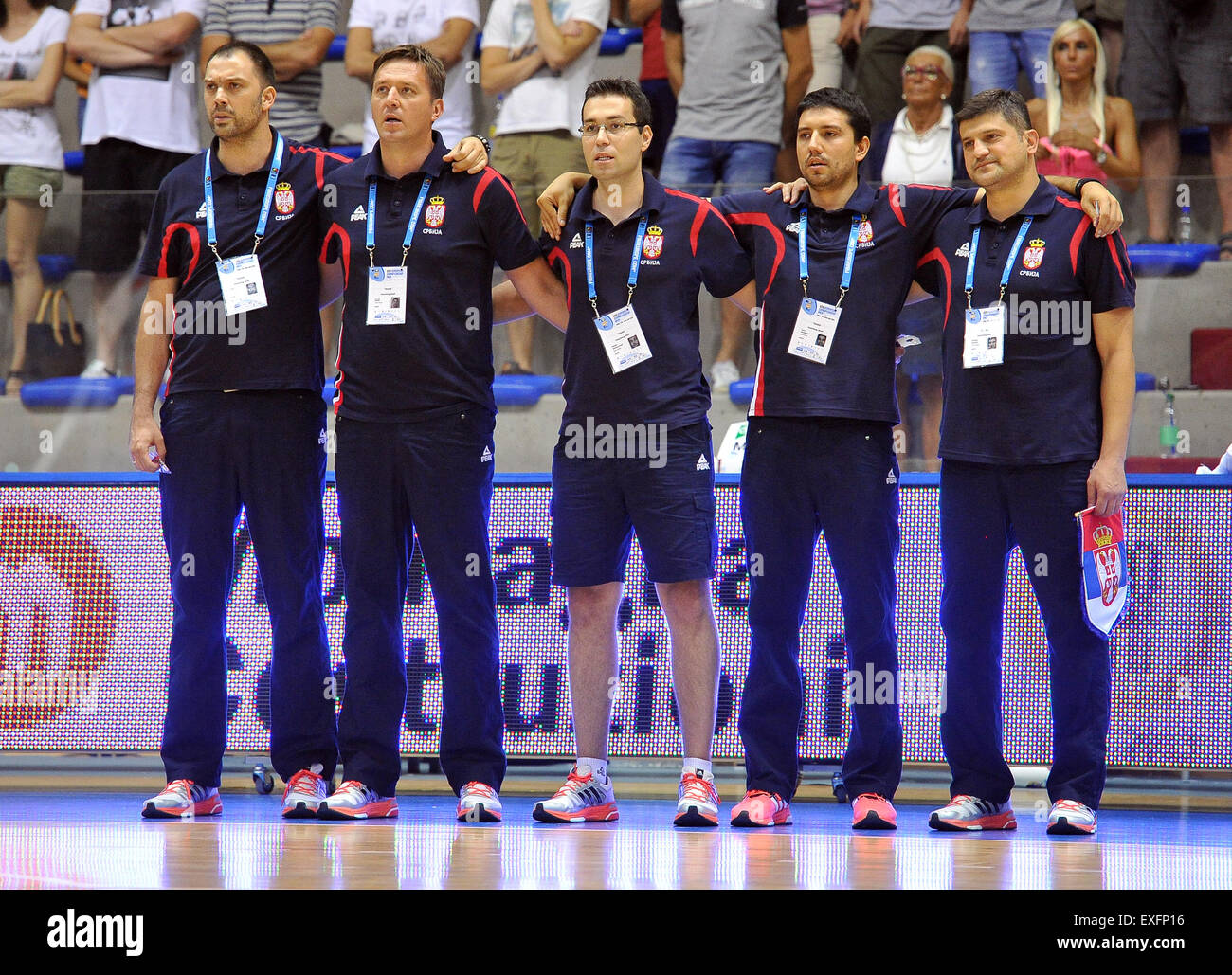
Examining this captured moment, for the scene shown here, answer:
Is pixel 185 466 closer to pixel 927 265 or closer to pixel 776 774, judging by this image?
pixel 776 774

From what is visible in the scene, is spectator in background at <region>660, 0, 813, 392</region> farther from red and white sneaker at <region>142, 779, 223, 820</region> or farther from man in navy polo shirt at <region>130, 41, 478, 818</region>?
red and white sneaker at <region>142, 779, 223, 820</region>

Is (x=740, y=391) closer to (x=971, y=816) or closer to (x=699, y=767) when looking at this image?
(x=699, y=767)

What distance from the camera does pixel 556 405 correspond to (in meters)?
5.98

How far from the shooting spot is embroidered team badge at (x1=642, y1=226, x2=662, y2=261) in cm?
470

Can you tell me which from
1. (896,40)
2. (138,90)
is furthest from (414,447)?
(896,40)

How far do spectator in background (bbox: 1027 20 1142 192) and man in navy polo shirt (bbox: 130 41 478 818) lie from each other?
13.1 ft

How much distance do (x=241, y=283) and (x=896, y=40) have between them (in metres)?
4.38

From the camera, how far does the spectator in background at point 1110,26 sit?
26.0 ft

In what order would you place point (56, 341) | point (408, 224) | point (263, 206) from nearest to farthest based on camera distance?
point (408, 224), point (263, 206), point (56, 341)

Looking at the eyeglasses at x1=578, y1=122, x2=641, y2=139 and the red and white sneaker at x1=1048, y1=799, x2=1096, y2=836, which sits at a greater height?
the eyeglasses at x1=578, y1=122, x2=641, y2=139

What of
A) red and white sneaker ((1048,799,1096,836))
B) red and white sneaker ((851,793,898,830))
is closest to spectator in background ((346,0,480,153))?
red and white sneaker ((851,793,898,830))

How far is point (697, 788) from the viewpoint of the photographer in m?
4.56
